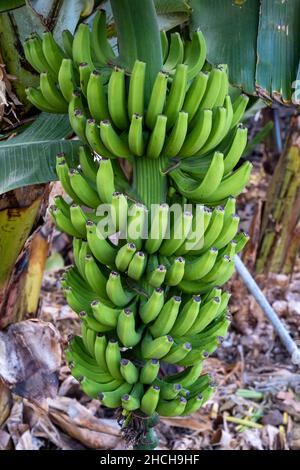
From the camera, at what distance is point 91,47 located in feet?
2.78

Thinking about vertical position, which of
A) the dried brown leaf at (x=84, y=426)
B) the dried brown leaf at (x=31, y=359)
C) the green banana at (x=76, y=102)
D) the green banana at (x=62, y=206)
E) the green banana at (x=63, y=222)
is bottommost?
the dried brown leaf at (x=84, y=426)

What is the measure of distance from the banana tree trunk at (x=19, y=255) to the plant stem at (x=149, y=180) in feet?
1.08

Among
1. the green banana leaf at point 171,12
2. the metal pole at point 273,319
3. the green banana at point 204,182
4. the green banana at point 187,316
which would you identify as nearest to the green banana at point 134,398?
the green banana at point 187,316

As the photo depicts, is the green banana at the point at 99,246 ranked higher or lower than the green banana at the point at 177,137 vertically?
lower

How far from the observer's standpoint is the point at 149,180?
811 mm

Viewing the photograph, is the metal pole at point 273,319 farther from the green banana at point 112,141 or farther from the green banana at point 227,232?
the green banana at point 112,141

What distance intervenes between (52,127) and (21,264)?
352 millimetres

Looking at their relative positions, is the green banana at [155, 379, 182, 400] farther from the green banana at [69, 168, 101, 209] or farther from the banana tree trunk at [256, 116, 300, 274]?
the banana tree trunk at [256, 116, 300, 274]

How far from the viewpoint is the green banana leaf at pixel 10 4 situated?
2.88 ft

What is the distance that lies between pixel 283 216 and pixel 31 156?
171 cm

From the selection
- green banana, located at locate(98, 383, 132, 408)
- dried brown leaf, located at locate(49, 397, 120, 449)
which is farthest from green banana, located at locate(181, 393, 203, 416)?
dried brown leaf, located at locate(49, 397, 120, 449)

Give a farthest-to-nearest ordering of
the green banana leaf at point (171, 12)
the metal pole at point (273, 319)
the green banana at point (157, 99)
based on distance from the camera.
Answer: the metal pole at point (273, 319), the green banana leaf at point (171, 12), the green banana at point (157, 99)

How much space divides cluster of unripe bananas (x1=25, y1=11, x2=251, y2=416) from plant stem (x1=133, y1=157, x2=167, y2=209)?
1 cm
